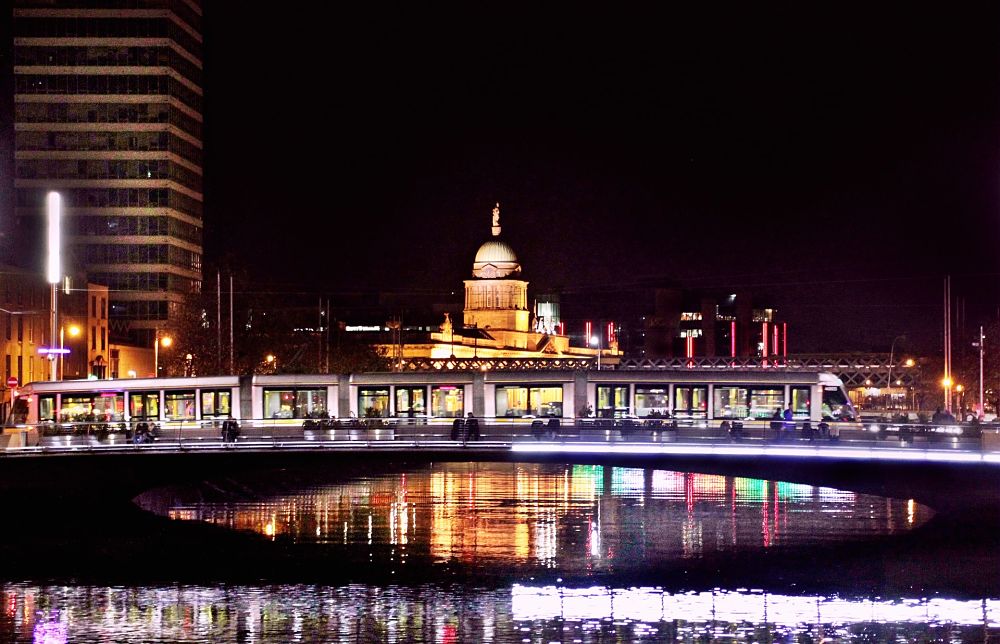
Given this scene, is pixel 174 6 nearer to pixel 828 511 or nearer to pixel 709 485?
pixel 709 485

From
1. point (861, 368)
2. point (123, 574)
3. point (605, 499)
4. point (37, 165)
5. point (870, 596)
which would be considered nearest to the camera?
point (870, 596)

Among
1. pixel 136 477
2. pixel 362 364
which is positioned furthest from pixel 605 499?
pixel 362 364

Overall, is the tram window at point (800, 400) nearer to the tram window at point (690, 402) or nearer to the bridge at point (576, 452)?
the tram window at point (690, 402)

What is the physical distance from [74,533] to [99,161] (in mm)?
101503

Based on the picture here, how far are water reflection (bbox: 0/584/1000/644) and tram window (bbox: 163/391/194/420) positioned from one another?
3550cm

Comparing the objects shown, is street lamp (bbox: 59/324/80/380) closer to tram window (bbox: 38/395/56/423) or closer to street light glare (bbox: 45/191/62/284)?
street light glare (bbox: 45/191/62/284)

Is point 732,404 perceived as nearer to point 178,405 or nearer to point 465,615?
point 178,405

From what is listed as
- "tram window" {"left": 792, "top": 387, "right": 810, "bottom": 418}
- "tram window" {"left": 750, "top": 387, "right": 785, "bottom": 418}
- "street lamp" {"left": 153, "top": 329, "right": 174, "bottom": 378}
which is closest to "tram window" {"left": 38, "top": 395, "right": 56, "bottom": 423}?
"tram window" {"left": 750, "top": 387, "right": 785, "bottom": 418}

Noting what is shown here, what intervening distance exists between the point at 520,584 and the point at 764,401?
35998 mm

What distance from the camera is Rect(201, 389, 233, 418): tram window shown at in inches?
3615

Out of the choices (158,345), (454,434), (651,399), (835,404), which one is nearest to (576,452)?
(454,434)

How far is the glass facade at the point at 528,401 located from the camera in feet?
297

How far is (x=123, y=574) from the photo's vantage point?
59.7 m

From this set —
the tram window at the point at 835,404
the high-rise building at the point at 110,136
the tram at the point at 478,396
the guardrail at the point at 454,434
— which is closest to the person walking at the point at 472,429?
the guardrail at the point at 454,434
